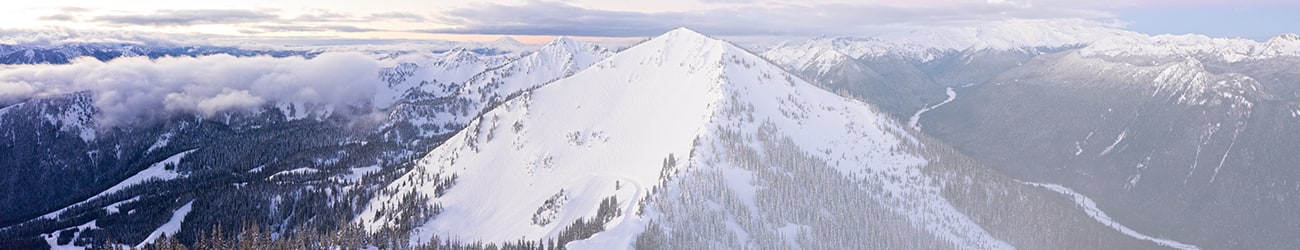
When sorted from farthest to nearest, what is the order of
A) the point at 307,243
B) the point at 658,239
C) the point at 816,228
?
the point at 816,228 → the point at 658,239 → the point at 307,243

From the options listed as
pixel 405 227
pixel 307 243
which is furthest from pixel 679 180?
pixel 307 243

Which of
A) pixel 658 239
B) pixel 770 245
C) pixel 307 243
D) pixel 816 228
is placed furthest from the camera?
pixel 816 228

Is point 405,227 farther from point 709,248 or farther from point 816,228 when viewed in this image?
point 816,228

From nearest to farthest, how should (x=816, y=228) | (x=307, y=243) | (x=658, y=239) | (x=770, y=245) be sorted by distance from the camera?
(x=307, y=243) → (x=658, y=239) → (x=770, y=245) → (x=816, y=228)

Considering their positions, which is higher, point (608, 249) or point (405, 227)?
point (608, 249)

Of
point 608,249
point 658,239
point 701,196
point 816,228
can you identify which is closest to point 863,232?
point 816,228

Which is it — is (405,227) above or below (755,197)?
below

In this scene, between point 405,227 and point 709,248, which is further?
point 405,227

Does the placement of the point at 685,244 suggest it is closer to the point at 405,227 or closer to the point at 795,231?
the point at 795,231

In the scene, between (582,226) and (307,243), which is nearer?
(307,243)
